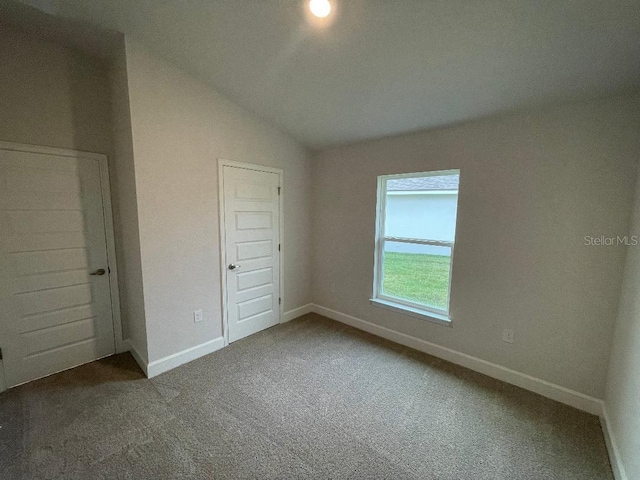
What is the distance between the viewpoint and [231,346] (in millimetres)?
2855

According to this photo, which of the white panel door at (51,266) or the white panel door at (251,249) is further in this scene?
the white panel door at (251,249)

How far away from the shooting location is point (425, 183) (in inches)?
109

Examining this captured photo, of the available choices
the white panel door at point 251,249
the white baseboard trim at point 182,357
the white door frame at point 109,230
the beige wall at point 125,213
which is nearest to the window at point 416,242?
the white panel door at point 251,249

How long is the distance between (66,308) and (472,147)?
157 inches

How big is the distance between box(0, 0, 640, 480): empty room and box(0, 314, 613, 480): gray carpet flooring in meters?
0.02

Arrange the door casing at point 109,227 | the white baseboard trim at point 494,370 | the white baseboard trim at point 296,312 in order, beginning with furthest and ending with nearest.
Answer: the white baseboard trim at point 296,312 → the door casing at point 109,227 → the white baseboard trim at point 494,370

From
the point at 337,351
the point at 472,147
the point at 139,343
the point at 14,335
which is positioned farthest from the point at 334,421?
the point at 14,335

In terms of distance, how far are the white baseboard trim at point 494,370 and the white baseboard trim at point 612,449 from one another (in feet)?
0.35

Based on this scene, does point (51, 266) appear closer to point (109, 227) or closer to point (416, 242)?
point (109, 227)

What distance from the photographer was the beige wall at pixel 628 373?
4.46 ft

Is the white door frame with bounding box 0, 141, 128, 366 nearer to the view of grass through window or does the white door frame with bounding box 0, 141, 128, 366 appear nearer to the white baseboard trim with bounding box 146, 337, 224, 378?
the white baseboard trim with bounding box 146, 337, 224, 378

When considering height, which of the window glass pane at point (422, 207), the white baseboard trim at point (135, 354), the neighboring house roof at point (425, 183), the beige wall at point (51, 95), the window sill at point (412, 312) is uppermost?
the beige wall at point (51, 95)

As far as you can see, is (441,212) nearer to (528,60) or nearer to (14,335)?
(528,60)

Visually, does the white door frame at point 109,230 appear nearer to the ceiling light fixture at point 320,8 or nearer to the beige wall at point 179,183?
the beige wall at point 179,183
